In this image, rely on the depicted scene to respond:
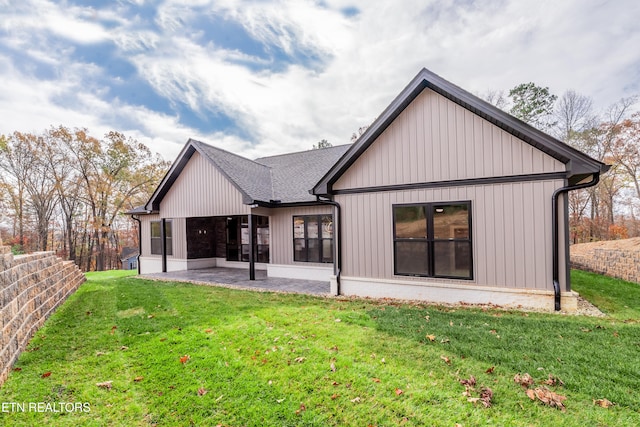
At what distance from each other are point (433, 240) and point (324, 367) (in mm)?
4356

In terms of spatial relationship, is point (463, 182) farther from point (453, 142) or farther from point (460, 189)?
point (453, 142)

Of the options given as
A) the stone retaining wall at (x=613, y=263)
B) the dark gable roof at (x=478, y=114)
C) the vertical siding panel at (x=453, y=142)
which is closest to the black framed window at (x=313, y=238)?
the dark gable roof at (x=478, y=114)

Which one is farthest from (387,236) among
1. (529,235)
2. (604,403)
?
(604,403)

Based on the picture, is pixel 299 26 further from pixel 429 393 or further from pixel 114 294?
pixel 429 393

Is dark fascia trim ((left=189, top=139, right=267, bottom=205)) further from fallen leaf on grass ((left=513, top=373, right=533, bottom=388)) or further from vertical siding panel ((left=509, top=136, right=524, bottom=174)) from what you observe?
fallen leaf on grass ((left=513, top=373, right=533, bottom=388))

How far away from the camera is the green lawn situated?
2643 millimetres

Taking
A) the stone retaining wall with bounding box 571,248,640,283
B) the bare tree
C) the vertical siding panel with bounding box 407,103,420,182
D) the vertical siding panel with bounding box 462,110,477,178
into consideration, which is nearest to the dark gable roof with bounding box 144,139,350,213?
the vertical siding panel with bounding box 407,103,420,182

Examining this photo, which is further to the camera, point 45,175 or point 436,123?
point 45,175

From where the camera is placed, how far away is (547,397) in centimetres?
279

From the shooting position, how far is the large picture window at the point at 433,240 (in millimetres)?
6449

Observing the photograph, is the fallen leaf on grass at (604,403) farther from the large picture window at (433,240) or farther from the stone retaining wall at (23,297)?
the stone retaining wall at (23,297)

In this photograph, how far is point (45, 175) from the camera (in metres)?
23.0

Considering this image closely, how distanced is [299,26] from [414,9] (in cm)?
426

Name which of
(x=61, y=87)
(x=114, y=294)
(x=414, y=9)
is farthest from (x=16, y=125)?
(x=414, y=9)
